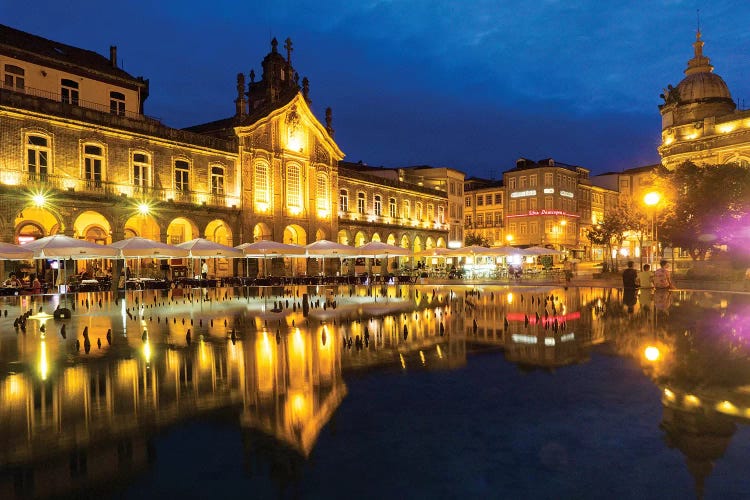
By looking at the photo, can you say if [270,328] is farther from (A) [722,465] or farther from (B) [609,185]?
(B) [609,185]

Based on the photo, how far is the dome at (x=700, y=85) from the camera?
202 ft

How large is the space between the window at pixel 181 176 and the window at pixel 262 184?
5.40 m

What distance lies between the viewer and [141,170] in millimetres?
34312

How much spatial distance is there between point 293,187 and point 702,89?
1908 inches

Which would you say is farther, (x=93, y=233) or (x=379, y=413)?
(x=93, y=233)

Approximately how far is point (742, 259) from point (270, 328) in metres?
31.0

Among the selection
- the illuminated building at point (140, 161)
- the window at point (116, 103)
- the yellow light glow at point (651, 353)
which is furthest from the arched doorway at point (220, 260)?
the yellow light glow at point (651, 353)

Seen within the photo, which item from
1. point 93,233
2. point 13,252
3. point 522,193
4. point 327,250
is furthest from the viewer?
point 522,193

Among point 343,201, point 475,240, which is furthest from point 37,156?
point 475,240

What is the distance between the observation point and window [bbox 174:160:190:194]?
36.1m

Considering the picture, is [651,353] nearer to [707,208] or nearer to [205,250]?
[205,250]

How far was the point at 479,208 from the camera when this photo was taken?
271 ft

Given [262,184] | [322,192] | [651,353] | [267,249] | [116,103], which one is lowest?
[651,353]

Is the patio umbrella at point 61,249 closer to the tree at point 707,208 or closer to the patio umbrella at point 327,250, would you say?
the patio umbrella at point 327,250
